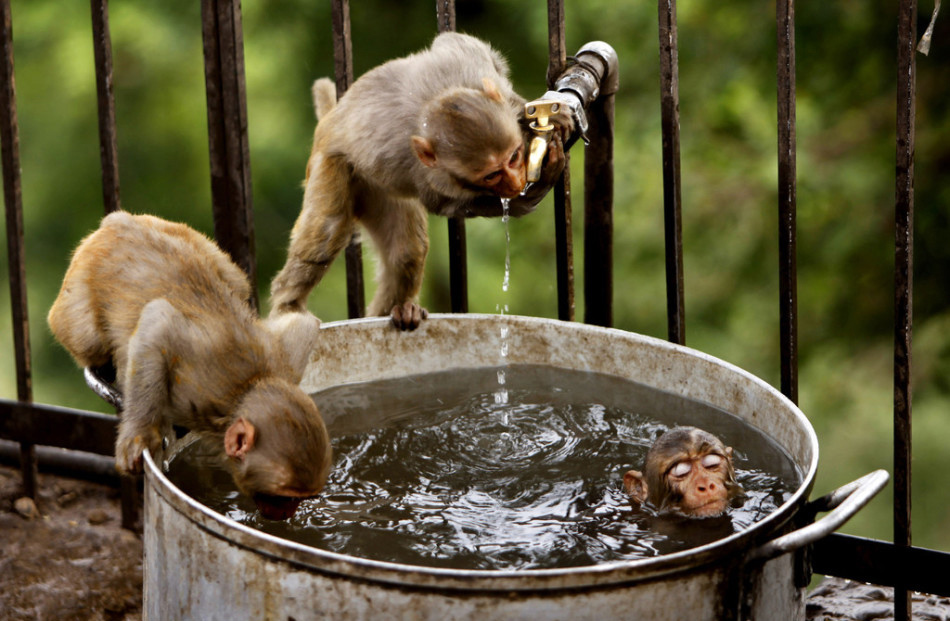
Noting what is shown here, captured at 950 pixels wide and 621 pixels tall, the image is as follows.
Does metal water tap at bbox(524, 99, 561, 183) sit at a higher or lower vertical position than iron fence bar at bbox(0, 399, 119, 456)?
higher

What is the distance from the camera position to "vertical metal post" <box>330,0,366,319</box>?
3.43 meters

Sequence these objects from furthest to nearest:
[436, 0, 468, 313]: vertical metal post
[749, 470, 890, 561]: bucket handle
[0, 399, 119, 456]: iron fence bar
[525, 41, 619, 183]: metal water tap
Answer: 1. [0, 399, 119, 456]: iron fence bar
2. [436, 0, 468, 313]: vertical metal post
3. [525, 41, 619, 183]: metal water tap
4. [749, 470, 890, 561]: bucket handle

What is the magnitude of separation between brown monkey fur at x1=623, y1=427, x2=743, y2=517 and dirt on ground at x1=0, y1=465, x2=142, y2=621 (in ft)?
5.75

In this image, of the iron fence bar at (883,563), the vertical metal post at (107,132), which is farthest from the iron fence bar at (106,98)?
the iron fence bar at (883,563)

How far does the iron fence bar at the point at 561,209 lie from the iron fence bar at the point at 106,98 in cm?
139

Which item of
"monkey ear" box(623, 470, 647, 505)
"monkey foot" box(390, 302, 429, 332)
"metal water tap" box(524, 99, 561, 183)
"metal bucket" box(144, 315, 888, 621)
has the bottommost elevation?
"monkey ear" box(623, 470, 647, 505)

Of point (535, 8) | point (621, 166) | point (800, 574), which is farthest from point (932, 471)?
point (800, 574)

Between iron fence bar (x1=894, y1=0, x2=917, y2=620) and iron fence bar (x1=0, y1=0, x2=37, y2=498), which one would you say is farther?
iron fence bar (x1=0, y1=0, x2=37, y2=498)

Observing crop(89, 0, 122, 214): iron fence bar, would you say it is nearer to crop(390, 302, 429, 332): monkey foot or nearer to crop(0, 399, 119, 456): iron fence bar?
crop(0, 399, 119, 456): iron fence bar

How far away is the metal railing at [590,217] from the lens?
288cm

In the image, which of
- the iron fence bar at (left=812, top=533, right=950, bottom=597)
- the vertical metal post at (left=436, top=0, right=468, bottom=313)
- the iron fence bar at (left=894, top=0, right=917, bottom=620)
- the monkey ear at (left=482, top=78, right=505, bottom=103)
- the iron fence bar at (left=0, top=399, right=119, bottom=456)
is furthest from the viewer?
the iron fence bar at (left=0, top=399, right=119, bottom=456)

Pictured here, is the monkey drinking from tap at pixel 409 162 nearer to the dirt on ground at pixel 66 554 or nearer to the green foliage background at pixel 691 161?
the dirt on ground at pixel 66 554

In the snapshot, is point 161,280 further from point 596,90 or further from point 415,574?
point 415,574

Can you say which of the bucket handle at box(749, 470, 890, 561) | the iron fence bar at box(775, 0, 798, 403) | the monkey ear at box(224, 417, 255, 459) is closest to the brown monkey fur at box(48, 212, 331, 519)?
the monkey ear at box(224, 417, 255, 459)
